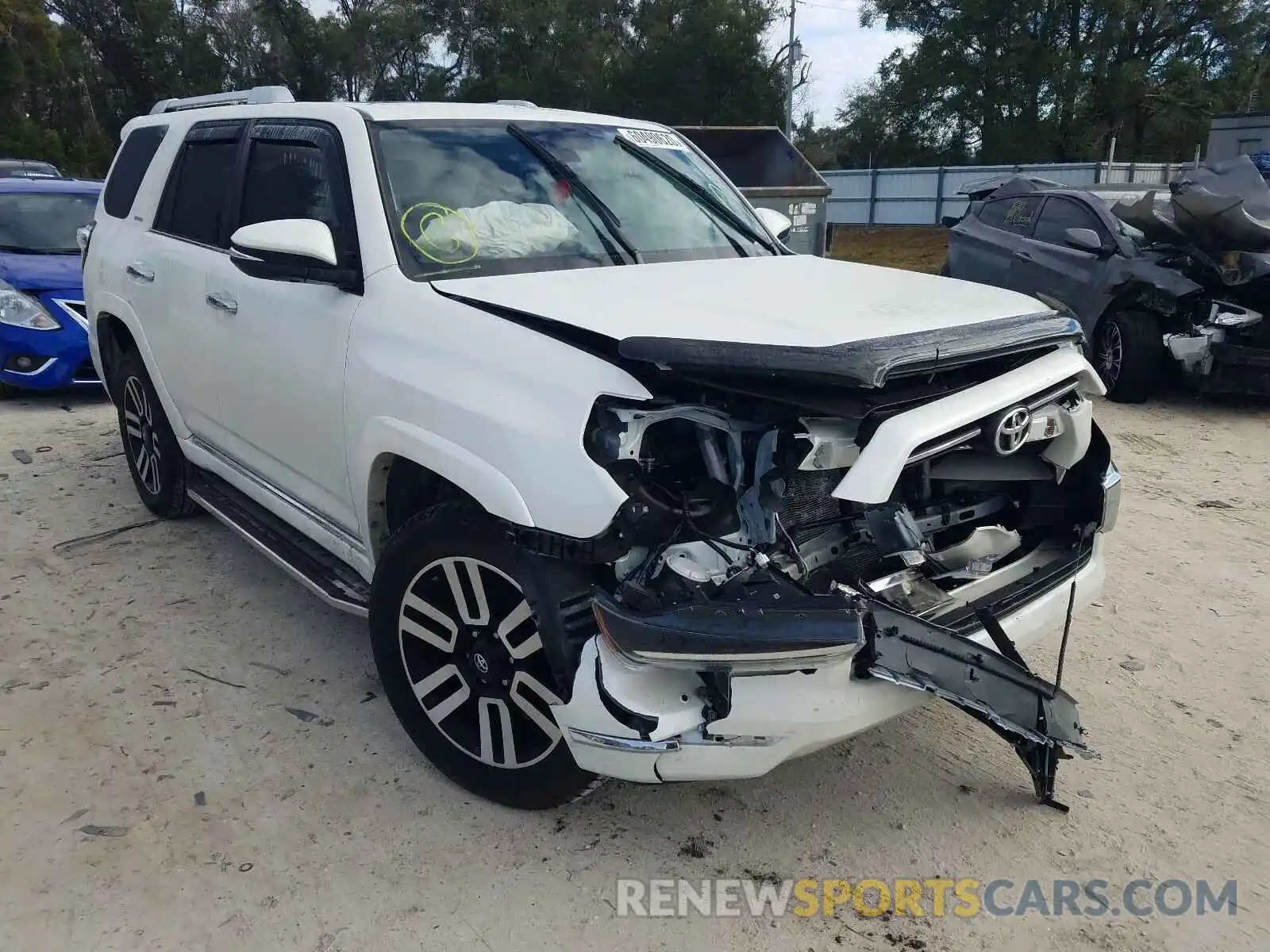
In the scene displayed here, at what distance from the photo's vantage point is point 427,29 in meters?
43.1

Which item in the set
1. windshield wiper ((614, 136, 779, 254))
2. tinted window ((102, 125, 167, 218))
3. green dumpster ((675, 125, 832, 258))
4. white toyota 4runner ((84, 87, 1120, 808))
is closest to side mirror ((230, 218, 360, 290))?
white toyota 4runner ((84, 87, 1120, 808))

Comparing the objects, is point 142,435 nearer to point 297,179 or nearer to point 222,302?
point 222,302

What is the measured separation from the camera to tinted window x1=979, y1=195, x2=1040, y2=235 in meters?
9.11

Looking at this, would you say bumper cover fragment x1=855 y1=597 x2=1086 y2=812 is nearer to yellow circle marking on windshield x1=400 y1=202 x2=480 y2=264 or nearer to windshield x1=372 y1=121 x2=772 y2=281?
windshield x1=372 y1=121 x2=772 y2=281

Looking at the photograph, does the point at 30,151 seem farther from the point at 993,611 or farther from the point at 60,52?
the point at 993,611

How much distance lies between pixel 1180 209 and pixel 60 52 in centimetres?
4235

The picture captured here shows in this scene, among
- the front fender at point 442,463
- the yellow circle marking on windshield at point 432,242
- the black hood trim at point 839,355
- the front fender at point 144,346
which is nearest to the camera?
the black hood trim at point 839,355

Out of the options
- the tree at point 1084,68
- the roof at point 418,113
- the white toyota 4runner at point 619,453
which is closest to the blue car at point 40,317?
the roof at point 418,113

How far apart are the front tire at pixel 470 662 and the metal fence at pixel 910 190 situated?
24670 millimetres

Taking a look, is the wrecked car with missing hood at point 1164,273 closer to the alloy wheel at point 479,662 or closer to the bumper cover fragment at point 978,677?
the bumper cover fragment at point 978,677

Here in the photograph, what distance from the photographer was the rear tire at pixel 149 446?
4848 millimetres

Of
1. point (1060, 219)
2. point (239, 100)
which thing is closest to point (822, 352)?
point (239, 100)

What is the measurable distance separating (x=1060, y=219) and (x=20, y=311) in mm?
8543

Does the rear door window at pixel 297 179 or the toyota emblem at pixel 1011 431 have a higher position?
the rear door window at pixel 297 179
